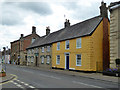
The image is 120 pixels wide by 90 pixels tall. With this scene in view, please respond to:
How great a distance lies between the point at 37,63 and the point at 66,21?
543 inches

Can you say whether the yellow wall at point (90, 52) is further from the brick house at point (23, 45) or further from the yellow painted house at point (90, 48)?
the brick house at point (23, 45)

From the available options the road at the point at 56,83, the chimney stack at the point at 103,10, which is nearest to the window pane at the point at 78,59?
the road at the point at 56,83

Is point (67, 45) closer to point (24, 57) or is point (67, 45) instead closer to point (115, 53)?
point (115, 53)

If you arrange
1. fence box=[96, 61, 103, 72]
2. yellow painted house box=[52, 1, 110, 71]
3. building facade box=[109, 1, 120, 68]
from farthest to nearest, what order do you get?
fence box=[96, 61, 103, 72] → yellow painted house box=[52, 1, 110, 71] → building facade box=[109, 1, 120, 68]

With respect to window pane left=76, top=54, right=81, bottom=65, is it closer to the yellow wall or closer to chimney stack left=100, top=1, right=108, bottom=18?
the yellow wall

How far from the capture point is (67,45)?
24656mm

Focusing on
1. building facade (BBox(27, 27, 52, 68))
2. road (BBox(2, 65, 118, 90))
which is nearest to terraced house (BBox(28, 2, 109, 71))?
building facade (BBox(27, 27, 52, 68))

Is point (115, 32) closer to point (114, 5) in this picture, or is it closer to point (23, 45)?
point (114, 5)

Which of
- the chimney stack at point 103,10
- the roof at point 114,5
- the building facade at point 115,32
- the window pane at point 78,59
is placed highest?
the chimney stack at point 103,10

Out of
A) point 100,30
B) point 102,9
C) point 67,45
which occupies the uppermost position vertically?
point 102,9

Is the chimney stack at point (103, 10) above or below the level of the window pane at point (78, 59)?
above

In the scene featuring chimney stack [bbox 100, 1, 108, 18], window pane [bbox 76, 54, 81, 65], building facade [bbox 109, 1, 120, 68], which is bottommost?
window pane [bbox 76, 54, 81, 65]

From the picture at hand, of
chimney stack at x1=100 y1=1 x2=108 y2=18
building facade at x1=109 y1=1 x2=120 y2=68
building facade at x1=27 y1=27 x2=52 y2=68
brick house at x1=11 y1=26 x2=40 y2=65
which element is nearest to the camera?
building facade at x1=109 y1=1 x2=120 y2=68

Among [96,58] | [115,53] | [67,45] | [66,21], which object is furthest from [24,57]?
[115,53]
